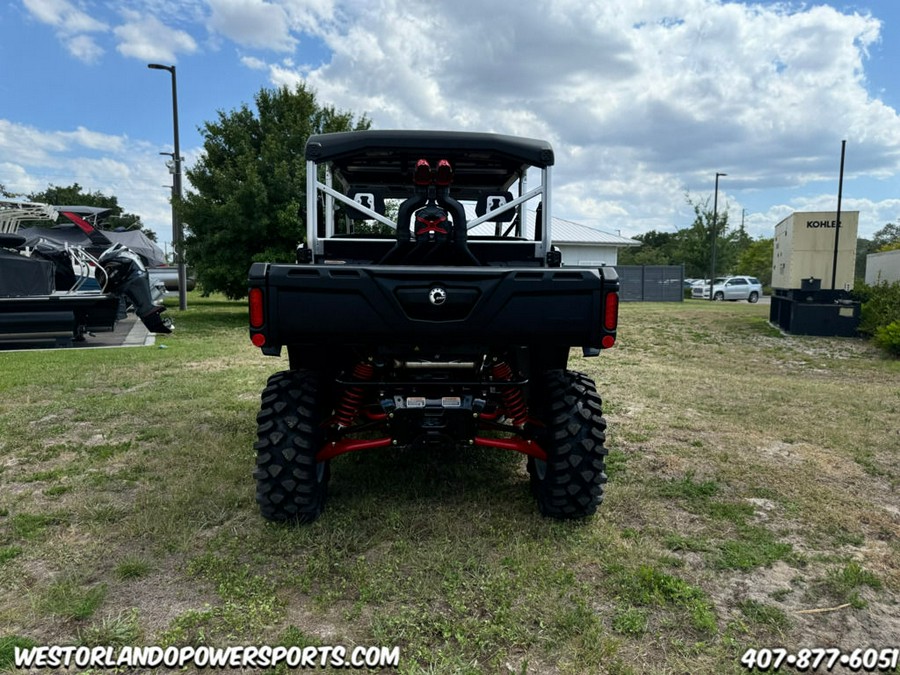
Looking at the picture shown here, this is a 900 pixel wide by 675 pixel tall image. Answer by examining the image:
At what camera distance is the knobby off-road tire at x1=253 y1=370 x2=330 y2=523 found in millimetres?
3195

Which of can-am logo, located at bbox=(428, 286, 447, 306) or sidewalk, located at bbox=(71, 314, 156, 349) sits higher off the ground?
can-am logo, located at bbox=(428, 286, 447, 306)

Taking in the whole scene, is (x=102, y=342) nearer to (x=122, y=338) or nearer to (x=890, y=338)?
(x=122, y=338)

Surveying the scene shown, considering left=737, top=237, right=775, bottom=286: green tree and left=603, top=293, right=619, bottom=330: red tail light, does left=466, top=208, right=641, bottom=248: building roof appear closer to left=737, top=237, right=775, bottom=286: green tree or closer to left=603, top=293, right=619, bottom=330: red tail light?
left=737, top=237, right=775, bottom=286: green tree

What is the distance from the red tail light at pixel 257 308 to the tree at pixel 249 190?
12713 millimetres

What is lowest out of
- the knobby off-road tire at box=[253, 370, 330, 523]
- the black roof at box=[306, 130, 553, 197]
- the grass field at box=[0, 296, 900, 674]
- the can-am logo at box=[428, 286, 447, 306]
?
the grass field at box=[0, 296, 900, 674]

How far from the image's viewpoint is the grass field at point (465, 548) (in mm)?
2391

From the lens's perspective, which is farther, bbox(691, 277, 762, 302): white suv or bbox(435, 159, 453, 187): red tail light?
bbox(691, 277, 762, 302): white suv

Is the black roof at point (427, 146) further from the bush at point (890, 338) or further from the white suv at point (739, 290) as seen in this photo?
the white suv at point (739, 290)

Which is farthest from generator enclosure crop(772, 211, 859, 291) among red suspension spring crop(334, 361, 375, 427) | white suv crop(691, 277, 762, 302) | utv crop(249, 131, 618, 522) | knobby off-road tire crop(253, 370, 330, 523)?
white suv crop(691, 277, 762, 302)

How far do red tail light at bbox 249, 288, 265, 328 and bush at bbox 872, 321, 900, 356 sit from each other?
38.5ft

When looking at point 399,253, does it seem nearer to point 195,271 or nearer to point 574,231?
point 195,271

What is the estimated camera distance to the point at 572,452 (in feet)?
10.7

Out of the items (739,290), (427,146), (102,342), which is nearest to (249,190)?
(102,342)

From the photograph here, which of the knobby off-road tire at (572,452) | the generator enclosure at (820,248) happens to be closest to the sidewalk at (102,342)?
the knobby off-road tire at (572,452)
